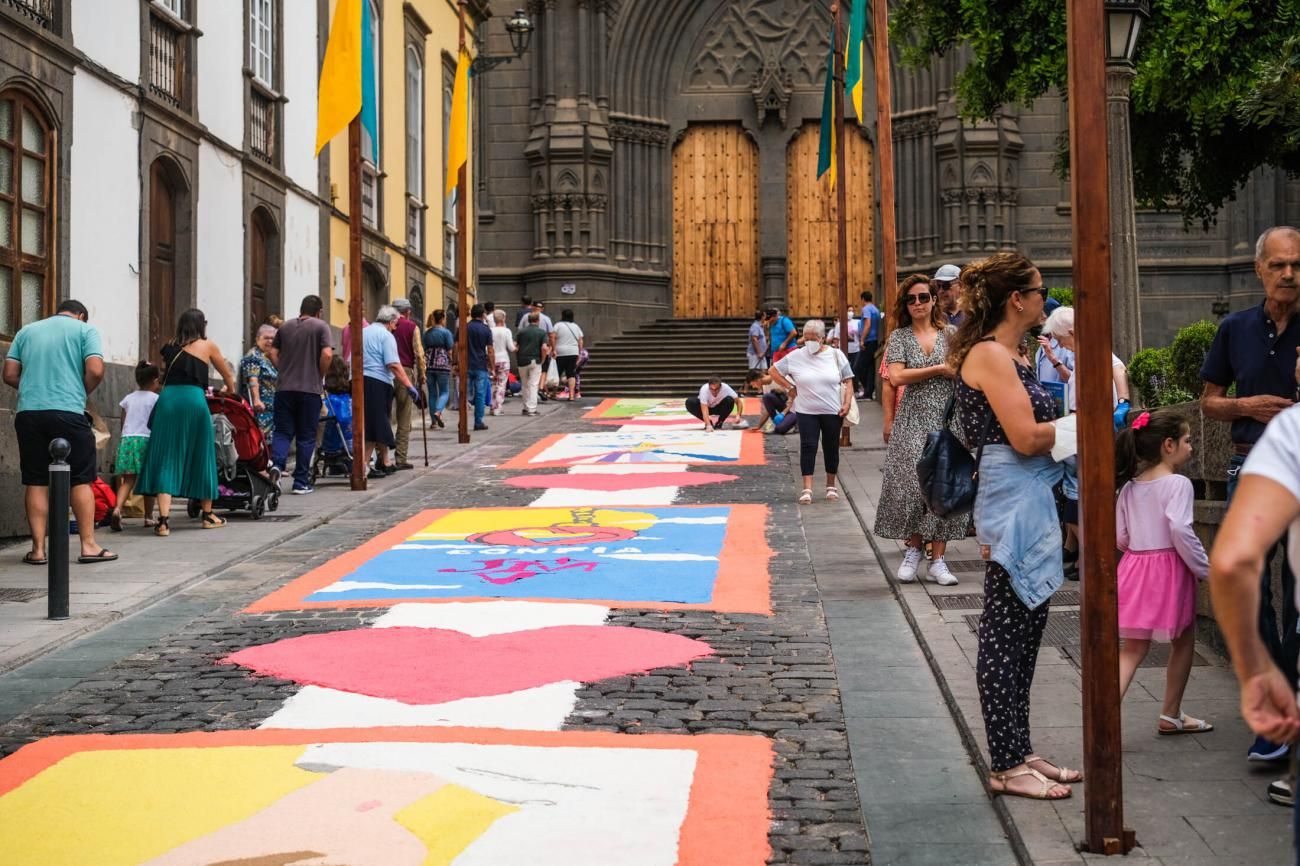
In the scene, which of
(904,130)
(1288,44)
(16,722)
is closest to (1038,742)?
(16,722)

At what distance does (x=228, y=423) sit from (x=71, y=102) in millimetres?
3246

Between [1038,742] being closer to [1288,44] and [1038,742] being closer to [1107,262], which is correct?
[1107,262]

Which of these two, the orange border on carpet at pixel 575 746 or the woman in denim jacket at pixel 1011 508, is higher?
the woman in denim jacket at pixel 1011 508

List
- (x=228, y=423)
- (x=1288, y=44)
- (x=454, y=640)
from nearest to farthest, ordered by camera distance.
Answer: (x=454, y=640)
(x=1288, y=44)
(x=228, y=423)

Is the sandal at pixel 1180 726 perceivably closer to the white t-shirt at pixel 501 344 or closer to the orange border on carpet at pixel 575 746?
the orange border on carpet at pixel 575 746

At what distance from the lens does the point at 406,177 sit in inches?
1105

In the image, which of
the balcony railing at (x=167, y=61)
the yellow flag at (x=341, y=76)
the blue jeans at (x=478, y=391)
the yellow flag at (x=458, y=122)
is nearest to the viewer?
the yellow flag at (x=341, y=76)

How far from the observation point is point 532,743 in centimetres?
616

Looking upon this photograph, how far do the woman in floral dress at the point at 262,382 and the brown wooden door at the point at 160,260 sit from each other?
1063mm

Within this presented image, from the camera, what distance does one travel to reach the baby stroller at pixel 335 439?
1678cm

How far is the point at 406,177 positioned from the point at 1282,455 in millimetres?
26162

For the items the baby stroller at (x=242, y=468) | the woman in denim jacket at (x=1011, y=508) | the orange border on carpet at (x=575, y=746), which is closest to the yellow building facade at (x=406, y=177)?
the baby stroller at (x=242, y=468)

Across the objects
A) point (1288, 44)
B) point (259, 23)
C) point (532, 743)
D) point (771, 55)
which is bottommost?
point (532, 743)

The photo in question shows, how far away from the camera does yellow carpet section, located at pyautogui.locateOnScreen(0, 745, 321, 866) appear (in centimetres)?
500
